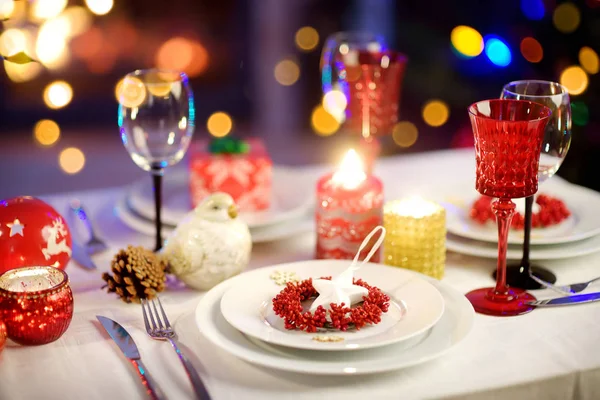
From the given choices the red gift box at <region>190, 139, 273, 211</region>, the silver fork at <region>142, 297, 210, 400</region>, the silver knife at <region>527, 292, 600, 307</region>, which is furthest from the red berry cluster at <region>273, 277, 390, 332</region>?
the red gift box at <region>190, 139, 273, 211</region>

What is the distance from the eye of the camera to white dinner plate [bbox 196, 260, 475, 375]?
815 mm

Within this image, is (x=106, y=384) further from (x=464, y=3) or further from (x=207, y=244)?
(x=464, y=3)

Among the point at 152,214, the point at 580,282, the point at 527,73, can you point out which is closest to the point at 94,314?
the point at 152,214

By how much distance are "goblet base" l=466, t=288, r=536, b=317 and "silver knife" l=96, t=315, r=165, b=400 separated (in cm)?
44

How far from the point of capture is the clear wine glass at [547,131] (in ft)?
3.43

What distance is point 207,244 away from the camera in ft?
3.54

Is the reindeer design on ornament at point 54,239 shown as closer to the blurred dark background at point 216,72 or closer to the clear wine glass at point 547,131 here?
the clear wine glass at point 547,131

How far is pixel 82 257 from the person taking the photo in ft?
3.99

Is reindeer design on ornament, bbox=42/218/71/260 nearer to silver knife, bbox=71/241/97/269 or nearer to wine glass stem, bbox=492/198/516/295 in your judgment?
silver knife, bbox=71/241/97/269

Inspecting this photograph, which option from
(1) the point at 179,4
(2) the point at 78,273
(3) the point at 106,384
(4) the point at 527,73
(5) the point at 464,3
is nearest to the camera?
(3) the point at 106,384

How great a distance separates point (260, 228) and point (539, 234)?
0.46 metres

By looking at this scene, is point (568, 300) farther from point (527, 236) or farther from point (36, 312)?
point (36, 312)

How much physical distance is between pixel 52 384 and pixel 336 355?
323mm

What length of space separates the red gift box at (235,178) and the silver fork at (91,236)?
0.64 ft
